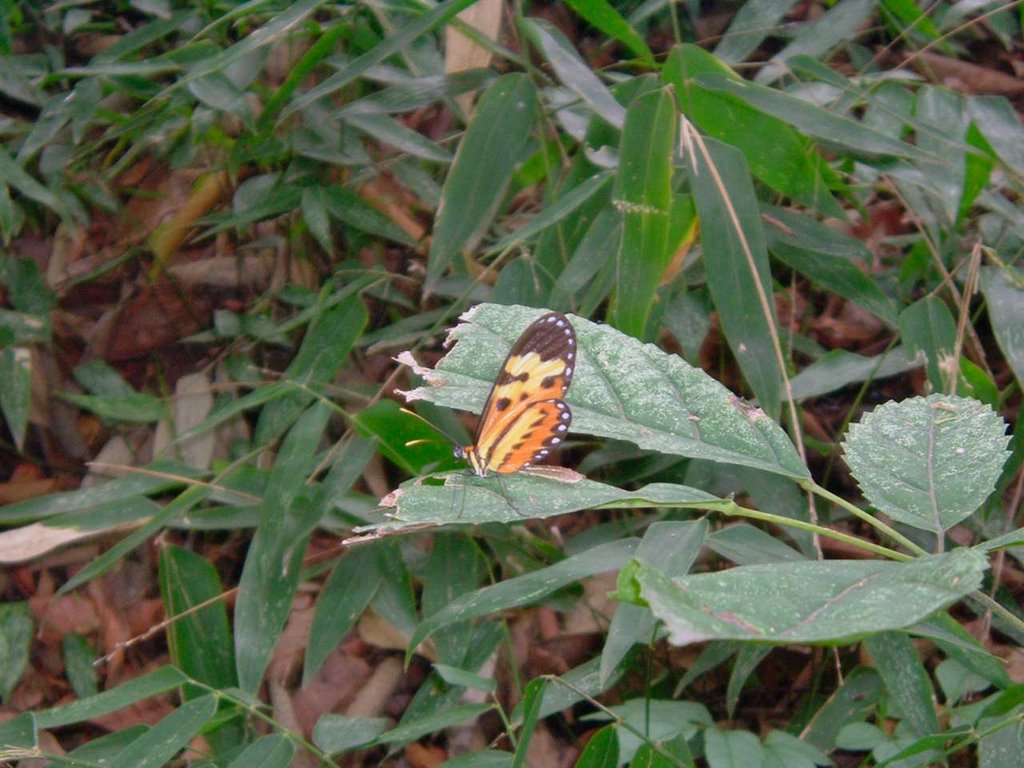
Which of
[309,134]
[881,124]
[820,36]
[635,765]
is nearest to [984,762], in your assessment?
[635,765]

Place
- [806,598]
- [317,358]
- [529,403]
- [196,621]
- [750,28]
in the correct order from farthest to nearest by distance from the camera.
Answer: [750,28] < [317,358] < [196,621] < [529,403] < [806,598]

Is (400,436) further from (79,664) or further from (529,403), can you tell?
(79,664)

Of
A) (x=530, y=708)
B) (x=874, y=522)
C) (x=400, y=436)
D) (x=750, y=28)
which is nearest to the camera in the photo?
(x=874, y=522)

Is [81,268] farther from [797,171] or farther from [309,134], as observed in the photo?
[797,171]

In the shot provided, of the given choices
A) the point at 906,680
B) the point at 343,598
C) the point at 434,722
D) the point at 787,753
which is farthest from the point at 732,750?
the point at 343,598

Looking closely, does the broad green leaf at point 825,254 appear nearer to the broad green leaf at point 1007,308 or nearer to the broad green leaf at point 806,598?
the broad green leaf at point 1007,308

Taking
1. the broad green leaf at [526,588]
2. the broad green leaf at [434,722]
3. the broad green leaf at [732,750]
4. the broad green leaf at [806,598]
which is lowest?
the broad green leaf at [434,722]

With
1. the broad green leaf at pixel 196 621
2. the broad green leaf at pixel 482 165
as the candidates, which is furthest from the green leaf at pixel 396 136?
the broad green leaf at pixel 196 621
